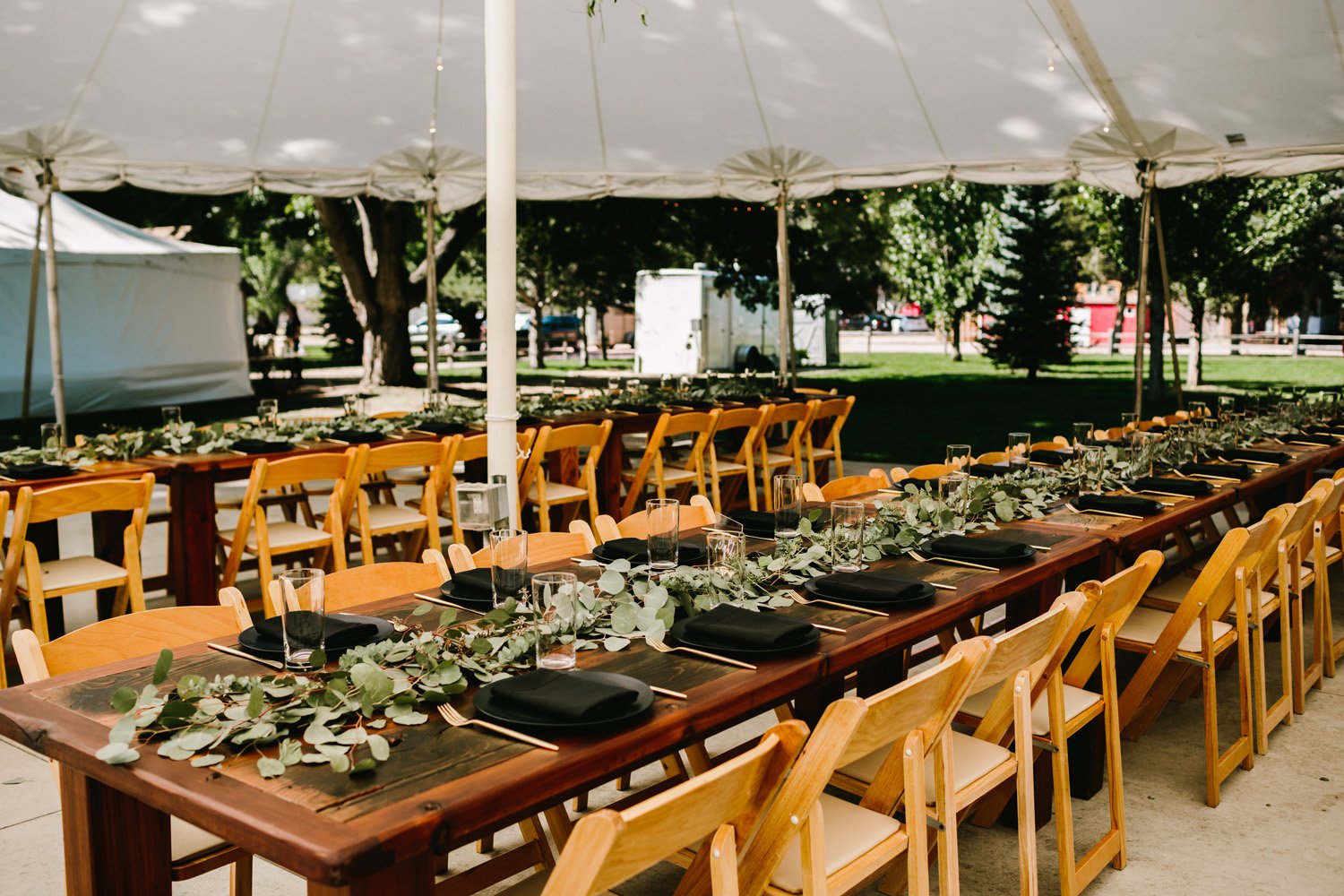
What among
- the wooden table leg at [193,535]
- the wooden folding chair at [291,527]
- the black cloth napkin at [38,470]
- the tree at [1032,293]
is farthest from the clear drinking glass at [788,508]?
the tree at [1032,293]

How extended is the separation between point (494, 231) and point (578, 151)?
217 inches

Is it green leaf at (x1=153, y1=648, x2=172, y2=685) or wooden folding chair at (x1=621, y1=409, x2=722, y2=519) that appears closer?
green leaf at (x1=153, y1=648, x2=172, y2=685)

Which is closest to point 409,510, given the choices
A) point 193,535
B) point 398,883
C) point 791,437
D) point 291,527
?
point 291,527

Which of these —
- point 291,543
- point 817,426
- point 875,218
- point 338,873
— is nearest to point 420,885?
point 338,873

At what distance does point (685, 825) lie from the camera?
1.66 meters

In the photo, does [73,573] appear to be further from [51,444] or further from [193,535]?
[51,444]

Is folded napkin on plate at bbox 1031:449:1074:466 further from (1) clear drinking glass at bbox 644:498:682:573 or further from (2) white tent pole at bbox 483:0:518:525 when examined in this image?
(1) clear drinking glass at bbox 644:498:682:573

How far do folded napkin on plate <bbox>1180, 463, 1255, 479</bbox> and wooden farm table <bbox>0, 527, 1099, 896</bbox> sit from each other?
2.99 meters

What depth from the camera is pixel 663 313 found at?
23422 mm

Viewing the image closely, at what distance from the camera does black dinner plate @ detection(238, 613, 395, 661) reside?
7.64 ft

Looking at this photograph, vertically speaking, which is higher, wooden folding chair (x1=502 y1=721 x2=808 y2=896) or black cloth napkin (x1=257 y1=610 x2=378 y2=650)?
black cloth napkin (x1=257 y1=610 x2=378 y2=650)

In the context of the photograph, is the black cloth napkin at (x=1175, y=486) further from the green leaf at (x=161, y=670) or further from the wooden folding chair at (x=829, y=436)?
the green leaf at (x=161, y=670)

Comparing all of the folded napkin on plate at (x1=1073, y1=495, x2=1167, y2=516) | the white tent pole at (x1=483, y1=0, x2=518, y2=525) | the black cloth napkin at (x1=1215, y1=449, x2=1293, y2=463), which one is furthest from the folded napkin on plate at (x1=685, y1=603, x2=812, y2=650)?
the black cloth napkin at (x1=1215, y1=449, x2=1293, y2=463)

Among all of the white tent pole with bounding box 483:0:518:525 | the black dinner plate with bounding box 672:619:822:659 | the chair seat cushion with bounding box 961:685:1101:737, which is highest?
the white tent pole with bounding box 483:0:518:525
